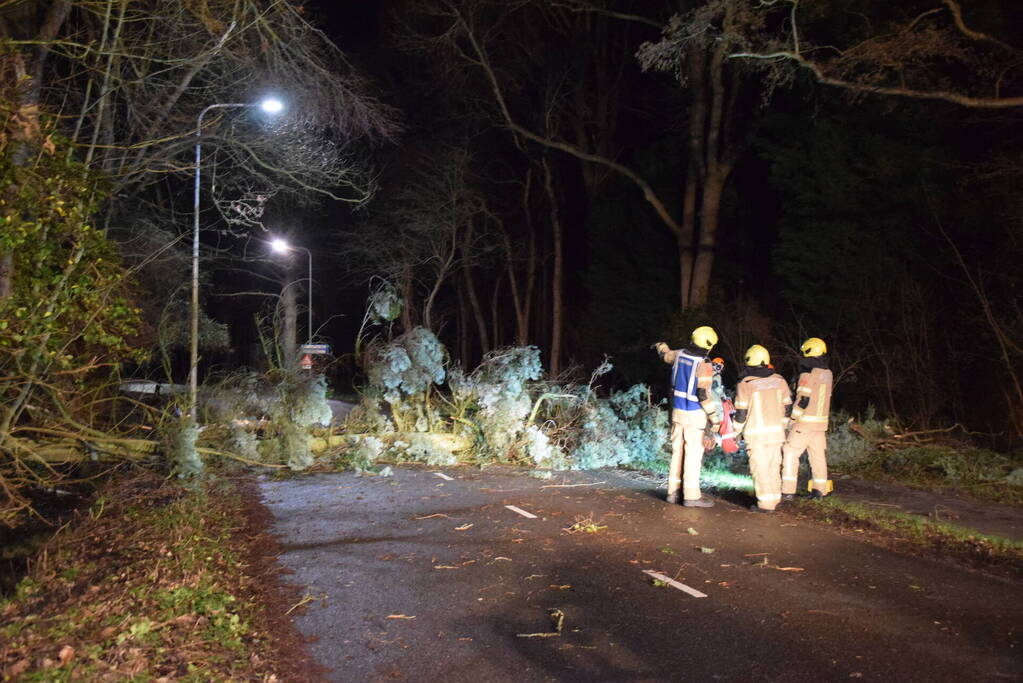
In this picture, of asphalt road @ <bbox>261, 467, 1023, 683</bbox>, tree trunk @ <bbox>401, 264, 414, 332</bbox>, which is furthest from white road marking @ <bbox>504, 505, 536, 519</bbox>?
tree trunk @ <bbox>401, 264, 414, 332</bbox>

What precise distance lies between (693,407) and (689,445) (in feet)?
1.40

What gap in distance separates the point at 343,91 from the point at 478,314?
24.5m

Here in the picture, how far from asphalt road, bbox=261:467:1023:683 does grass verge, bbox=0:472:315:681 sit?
1.31 ft

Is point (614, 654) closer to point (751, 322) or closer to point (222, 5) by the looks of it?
point (222, 5)

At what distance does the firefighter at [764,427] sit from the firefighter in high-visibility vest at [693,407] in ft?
1.15

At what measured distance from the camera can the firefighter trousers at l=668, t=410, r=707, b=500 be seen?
30.9 ft

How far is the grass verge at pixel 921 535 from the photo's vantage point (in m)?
7.48

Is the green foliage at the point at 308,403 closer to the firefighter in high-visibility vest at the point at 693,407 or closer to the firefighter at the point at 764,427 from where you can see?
the firefighter in high-visibility vest at the point at 693,407

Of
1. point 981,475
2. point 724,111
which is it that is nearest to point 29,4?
point 981,475

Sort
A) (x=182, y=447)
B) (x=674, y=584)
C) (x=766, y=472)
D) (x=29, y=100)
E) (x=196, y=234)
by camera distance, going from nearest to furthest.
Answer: (x=674, y=584), (x=29, y=100), (x=766, y=472), (x=182, y=447), (x=196, y=234)

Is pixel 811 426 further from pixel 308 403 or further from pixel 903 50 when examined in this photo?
pixel 308 403

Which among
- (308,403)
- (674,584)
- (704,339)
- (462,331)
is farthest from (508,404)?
(462,331)

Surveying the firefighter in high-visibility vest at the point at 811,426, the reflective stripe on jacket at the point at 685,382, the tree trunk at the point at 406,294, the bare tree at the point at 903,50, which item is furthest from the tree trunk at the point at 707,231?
the tree trunk at the point at 406,294

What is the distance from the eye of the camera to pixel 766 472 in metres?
9.28
